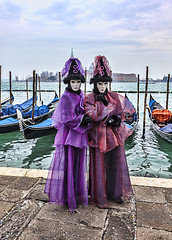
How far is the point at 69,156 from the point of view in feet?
6.93

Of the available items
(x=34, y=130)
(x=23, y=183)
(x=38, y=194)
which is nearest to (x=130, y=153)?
(x=34, y=130)

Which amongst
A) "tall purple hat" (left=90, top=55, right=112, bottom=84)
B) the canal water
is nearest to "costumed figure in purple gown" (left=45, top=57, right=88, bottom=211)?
"tall purple hat" (left=90, top=55, right=112, bottom=84)

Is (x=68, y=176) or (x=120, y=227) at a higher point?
(x=68, y=176)

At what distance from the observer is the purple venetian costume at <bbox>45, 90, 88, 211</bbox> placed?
2061 millimetres

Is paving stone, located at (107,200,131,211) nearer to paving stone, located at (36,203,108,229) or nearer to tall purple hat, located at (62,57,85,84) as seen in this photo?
paving stone, located at (36,203,108,229)

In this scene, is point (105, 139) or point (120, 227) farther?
point (105, 139)

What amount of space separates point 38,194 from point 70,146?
78 cm

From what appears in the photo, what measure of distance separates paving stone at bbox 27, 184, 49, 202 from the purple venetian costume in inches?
7.7

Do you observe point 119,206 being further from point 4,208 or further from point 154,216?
point 4,208

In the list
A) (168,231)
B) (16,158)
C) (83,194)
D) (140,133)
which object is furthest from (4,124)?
(168,231)

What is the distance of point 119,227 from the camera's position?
1871 millimetres

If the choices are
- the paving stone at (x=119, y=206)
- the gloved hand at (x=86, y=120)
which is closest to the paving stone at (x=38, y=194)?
the paving stone at (x=119, y=206)

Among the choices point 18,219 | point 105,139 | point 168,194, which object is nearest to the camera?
point 18,219

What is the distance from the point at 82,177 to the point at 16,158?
450 centimetres
